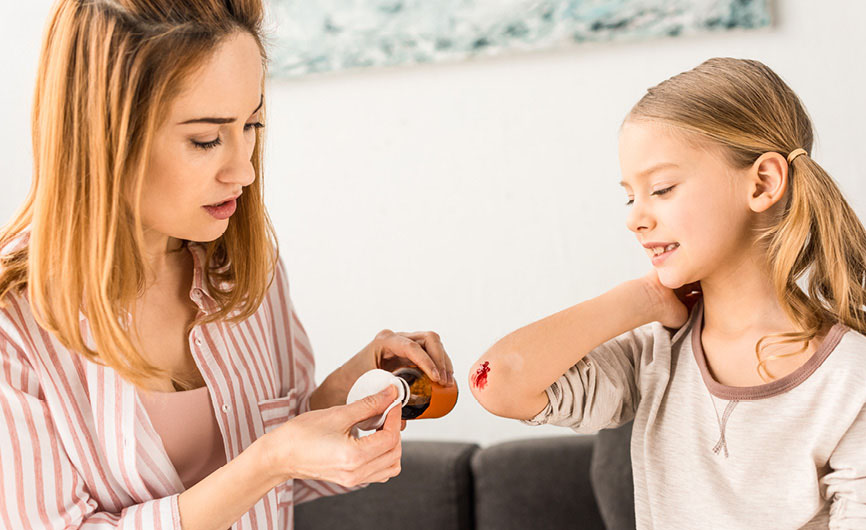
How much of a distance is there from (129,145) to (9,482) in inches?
15.3

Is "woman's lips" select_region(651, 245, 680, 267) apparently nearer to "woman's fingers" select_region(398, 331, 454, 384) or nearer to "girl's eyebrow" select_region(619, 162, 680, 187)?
"girl's eyebrow" select_region(619, 162, 680, 187)

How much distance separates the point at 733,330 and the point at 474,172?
0.86 meters

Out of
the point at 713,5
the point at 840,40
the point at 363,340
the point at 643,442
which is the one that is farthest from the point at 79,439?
the point at 840,40

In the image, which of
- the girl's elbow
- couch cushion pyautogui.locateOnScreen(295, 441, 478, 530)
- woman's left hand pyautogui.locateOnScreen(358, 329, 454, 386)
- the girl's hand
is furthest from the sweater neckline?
couch cushion pyautogui.locateOnScreen(295, 441, 478, 530)

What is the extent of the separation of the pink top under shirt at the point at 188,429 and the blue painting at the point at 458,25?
0.86 meters

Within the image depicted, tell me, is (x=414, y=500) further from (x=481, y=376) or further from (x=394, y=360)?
(x=481, y=376)

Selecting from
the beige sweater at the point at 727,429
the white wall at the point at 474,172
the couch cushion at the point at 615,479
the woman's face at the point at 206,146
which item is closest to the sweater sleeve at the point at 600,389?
the beige sweater at the point at 727,429

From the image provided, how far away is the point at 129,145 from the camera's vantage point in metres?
0.91

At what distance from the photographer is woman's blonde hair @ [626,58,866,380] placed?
1.01 m

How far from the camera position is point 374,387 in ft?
3.58

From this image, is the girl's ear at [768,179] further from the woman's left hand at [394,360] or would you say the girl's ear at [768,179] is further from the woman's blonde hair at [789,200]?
the woman's left hand at [394,360]

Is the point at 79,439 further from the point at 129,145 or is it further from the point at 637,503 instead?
the point at 637,503

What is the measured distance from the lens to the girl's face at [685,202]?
3.34ft

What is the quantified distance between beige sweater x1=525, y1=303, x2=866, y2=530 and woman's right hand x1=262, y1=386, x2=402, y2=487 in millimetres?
221
